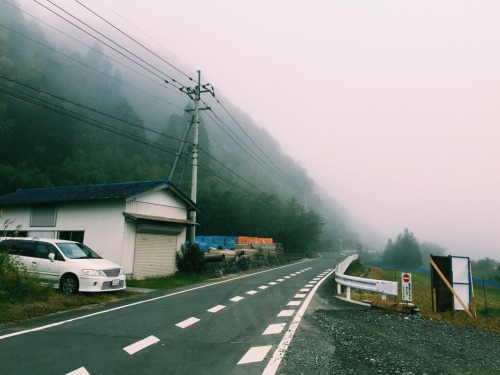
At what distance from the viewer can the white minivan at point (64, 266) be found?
11.2 meters

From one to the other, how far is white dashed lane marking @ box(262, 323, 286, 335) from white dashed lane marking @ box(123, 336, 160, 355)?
2137 mm

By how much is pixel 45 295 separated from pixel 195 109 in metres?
16.2

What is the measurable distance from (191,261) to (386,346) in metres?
15.2

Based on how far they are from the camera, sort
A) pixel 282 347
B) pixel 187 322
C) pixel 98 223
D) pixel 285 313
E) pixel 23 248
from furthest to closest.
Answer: pixel 98 223 < pixel 23 248 < pixel 285 313 < pixel 187 322 < pixel 282 347

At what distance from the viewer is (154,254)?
18516 mm

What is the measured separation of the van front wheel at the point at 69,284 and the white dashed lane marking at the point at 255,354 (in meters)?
7.91

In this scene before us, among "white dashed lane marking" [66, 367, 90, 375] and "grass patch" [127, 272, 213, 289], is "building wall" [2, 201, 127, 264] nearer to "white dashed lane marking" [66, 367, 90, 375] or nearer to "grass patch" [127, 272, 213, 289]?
"grass patch" [127, 272, 213, 289]

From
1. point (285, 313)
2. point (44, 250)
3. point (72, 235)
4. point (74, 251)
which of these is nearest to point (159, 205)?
point (72, 235)

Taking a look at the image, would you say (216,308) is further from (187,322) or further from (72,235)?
(72,235)

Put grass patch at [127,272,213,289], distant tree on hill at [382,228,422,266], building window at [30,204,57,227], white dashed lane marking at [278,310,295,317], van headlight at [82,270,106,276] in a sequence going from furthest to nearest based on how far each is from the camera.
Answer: distant tree on hill at [382,228,422,266], building window at [30,204,57,227], grass patch at [127,272,213,289], van headlight at [82,270,106,276], white dashed lane marking at [278,310,295,317]

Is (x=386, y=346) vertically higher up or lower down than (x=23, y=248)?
lower down

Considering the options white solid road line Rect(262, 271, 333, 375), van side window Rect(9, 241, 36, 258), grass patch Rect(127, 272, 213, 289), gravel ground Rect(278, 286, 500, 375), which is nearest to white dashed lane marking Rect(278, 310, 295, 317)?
white solid road line Rect(262, 271, 333, 375)

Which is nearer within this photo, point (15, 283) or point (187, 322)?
point (187, 322)

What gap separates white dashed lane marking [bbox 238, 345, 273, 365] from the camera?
16.8ft
